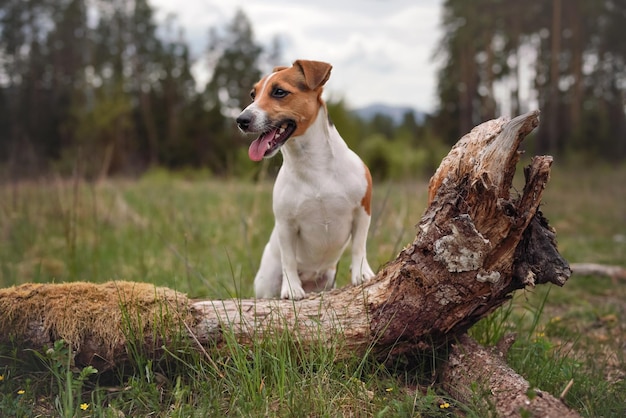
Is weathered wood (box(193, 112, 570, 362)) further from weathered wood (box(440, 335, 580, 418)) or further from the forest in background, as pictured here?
the forest in background

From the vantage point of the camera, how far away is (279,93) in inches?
135

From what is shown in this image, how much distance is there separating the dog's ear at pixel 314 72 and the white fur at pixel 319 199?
0.69 feet

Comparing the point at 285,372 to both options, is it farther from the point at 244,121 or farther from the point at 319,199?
the point at 244,121

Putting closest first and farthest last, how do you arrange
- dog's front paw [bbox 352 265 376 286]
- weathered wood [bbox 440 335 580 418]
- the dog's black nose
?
weathered wood [bbox 440 335 580 418] → the dog's black nose → dog's front paw [bbox 352 265 376 286]

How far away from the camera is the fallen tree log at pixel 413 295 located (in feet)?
8.92

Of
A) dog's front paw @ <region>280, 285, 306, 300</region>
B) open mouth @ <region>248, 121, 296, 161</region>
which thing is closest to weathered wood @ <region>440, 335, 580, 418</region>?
dog's front paw @ <region>280, 285, 306, 300</region>

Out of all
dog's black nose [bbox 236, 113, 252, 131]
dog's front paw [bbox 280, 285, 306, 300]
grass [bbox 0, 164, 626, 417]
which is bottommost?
grass [bbox 0, 164, 626, 417]

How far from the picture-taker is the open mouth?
335 centimetres

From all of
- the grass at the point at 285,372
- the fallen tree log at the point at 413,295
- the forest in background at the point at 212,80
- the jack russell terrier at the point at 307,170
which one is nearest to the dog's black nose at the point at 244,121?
the jack russell terrier at the point at 307,170

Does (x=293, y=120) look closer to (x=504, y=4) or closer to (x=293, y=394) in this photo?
(x=293, y=394)

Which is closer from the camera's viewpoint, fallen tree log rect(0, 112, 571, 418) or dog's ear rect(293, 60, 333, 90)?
fallen tree log rect(0, 112, 571, 418)

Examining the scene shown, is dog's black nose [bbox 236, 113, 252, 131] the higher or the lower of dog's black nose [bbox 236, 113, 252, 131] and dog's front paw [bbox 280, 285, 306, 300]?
the higher

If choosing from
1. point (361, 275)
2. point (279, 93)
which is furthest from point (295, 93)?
point (361, 275)

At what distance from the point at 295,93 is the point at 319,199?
681 mm
